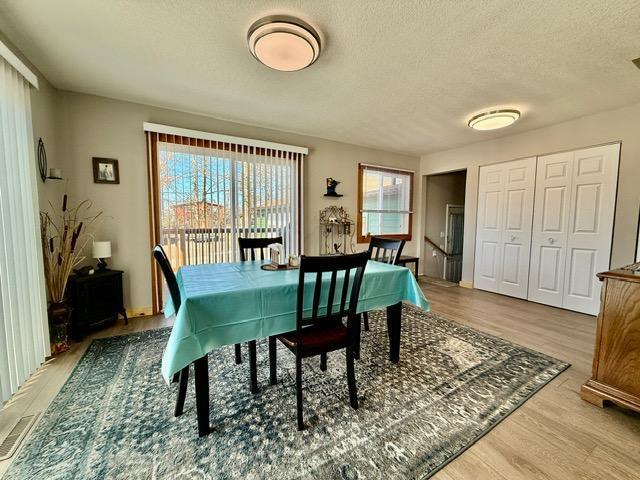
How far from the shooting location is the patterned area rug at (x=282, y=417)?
4.17 ft

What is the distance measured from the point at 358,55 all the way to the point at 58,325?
11.5 feet

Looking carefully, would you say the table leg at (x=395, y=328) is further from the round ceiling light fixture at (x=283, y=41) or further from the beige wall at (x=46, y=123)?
the beige wall at (x=46, y=123)

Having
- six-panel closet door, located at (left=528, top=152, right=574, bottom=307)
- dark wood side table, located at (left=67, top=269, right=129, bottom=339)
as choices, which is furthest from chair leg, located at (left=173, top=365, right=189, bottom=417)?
six-panel closet door, located at (left=528, top=152, right=574, bottom=307)

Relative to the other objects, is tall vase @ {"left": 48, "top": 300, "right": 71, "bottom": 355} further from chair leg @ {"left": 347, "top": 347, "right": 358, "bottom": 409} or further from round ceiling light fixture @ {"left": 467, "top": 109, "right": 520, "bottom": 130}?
round ceiling light fixture @ {"left": 467, "top": 109, "right": 520, "bottom": 130}

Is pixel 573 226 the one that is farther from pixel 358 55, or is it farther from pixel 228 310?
pixel 228 310

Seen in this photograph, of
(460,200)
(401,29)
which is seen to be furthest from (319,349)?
(460,200)

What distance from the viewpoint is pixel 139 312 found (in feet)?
10.4

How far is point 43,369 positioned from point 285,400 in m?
2.02

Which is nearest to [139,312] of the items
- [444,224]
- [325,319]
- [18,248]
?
[18,248]

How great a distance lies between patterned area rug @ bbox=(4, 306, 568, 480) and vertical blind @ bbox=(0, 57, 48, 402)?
0.36 m

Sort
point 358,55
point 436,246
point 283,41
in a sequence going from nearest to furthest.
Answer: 1. point 283,41
2. point 358,55
3. point 436,246

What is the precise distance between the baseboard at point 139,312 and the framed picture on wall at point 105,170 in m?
1.54

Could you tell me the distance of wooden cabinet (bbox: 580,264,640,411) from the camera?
1.61m

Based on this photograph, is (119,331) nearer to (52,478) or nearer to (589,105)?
(52,478)
